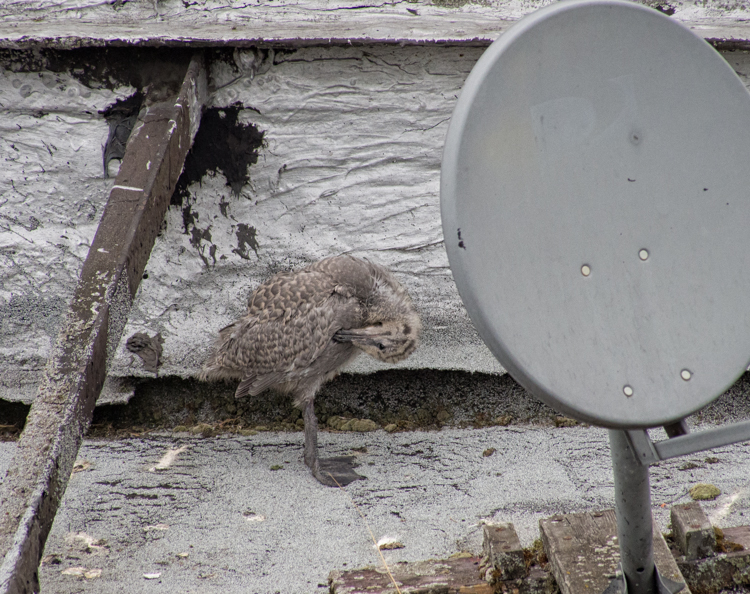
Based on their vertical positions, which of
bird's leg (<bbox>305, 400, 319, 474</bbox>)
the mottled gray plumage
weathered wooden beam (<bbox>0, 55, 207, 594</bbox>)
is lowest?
bird's leg (<bbox>305, 400, 319, 474</bbox>)

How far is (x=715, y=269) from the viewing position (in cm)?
123

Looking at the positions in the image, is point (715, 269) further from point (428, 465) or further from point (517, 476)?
point (428, 465)

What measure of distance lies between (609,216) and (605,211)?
1 centimetres

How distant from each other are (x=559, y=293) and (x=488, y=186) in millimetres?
213

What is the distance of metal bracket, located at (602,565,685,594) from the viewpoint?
4.73 ft

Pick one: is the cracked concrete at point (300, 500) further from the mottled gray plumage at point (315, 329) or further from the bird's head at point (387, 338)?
the bird's head at point (387, 338)

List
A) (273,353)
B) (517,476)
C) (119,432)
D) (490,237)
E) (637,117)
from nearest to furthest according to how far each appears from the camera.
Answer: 1. (490,237)
2. (637,117)
3. (517,476)
4. (273,353)
5. (119,432)

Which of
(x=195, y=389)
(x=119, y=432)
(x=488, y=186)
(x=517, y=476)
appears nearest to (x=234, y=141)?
(x=195, y=389)

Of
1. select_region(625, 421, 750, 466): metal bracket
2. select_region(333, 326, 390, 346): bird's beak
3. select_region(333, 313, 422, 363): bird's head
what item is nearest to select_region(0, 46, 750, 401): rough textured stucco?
select_region(333, 313, 422, 363): bird's head

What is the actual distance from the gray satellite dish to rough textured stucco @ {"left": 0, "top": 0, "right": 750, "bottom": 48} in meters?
1.39

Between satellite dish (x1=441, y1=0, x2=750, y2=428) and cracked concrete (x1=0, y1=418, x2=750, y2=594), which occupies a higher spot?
satellite dish (x1=441, y1=0, x2=750, y2=428)

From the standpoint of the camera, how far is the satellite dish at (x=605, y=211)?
41.0 inches

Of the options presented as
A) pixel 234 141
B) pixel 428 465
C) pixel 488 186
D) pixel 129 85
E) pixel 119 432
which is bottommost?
pixel 119 432

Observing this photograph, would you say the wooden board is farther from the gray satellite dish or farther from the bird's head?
the bird's head
